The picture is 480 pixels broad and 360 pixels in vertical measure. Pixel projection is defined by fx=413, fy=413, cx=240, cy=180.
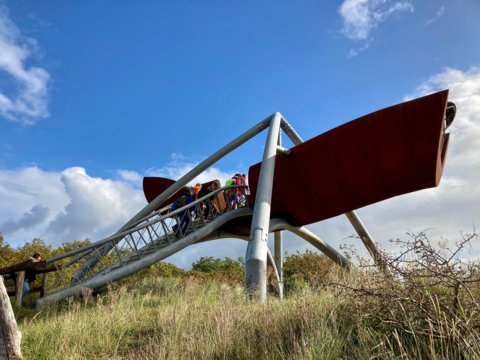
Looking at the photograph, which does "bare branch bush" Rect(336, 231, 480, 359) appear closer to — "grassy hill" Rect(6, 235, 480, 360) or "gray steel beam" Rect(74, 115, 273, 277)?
"grassy hill" Rect(6, 235, 480, 360)

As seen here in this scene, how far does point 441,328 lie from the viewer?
340cm

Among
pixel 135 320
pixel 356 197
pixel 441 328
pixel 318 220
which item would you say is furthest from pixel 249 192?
pixel 441 328

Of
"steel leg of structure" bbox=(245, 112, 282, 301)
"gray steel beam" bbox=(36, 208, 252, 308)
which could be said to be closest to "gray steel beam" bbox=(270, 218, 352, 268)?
"steel leg of structure" bbox=(245, 112, 282, 301)

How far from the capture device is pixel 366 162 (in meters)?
13.8

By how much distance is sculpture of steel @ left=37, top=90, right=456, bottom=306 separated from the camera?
1216 centimetres

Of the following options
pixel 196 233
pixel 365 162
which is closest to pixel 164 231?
pixel 196 233

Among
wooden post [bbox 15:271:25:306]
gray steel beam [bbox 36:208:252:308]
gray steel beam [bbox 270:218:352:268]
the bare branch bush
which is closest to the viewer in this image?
the bare branch bush

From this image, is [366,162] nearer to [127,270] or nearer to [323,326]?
[127,270]

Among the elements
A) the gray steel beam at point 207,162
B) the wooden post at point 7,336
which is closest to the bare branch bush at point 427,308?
the wooden post at point 7,336

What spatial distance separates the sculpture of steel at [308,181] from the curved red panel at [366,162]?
0.03m

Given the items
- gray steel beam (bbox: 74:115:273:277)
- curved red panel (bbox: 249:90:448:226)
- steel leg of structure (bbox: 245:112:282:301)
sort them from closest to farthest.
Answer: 1. steel leg of structure (bbox: 245:112:282:301)
2. curved red panel (bbox: 249:90:448:226)
3. gray steel beam (bbox: 74:115:273:277)

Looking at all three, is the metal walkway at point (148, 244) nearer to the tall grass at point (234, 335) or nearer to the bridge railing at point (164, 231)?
the bridge railing at point (164, 231)

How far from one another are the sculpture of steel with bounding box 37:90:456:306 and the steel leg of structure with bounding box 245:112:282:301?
3cm

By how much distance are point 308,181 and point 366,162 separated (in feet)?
7.57
